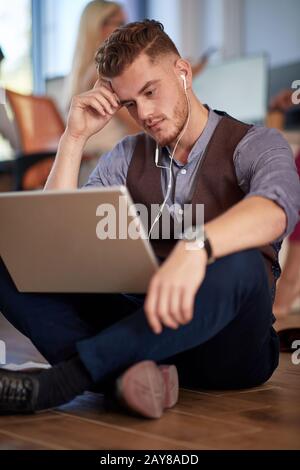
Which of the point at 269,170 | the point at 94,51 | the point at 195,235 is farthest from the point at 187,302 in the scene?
the point at 94,51

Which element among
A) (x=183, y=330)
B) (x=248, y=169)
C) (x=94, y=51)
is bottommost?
(x=183, y=330)

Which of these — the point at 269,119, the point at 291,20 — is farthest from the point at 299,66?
the point at 291,20

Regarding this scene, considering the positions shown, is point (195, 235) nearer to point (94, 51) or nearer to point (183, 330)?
point (183, 330)

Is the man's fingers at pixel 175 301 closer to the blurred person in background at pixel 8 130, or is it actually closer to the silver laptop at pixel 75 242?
the silver laptop at pixel 75 242

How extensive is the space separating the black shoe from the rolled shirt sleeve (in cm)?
51

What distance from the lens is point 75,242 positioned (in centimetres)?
130

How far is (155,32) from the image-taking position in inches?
64.1

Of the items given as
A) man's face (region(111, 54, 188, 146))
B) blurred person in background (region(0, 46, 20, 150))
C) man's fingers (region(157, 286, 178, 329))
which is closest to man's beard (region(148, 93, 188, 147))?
man's face (region(111, 54, 188, 146))

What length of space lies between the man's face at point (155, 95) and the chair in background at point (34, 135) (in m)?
2.12

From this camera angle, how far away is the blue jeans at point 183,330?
4.09 feet

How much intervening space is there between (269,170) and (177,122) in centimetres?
33

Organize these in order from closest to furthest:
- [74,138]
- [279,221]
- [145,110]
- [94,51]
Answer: [279,221]
[145,110]
[74,138]
[94,51]

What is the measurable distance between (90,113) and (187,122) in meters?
0.26

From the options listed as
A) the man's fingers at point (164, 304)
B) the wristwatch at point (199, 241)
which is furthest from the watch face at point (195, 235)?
the man's fingers at point (164, 304)
